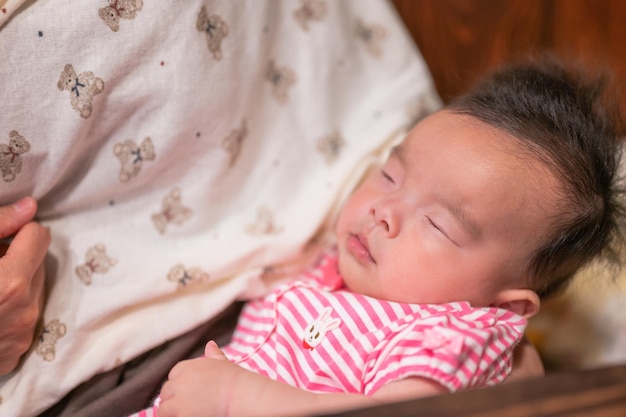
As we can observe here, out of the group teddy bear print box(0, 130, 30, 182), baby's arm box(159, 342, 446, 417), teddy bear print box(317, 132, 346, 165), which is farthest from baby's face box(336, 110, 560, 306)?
teddy bear print box(0, 130, 30, 182)

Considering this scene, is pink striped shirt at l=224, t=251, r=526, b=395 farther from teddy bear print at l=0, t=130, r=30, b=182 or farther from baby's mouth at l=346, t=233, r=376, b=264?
teddy bear print at l=0, t=130, r=30, b=182

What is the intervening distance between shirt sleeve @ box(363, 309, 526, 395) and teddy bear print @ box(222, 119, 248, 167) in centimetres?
44

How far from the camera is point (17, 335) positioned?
0.90 meters

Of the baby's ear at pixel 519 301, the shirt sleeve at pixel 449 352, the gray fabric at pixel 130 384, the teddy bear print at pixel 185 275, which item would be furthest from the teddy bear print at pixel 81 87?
the baby's ear at pixel 519 301

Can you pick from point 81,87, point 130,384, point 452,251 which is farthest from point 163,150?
point 452,251

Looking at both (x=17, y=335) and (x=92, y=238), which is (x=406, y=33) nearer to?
(x=92, y=238)

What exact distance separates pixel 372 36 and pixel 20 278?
0.84 meters

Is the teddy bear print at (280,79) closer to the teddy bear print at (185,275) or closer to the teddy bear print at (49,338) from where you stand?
the teddy bear print at (185,275)

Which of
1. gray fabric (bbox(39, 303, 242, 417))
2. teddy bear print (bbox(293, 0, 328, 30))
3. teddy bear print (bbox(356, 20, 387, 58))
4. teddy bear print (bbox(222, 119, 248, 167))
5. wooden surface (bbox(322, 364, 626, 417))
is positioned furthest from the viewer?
teddy bear print (bbox(356, 20, 387, 58))

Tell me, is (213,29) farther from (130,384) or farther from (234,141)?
(130,384)

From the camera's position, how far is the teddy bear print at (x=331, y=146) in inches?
48.5

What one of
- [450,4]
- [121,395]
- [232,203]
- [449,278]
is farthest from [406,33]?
[121,395]

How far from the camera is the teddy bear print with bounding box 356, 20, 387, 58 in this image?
1329 millimetres

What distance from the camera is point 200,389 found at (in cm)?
79
